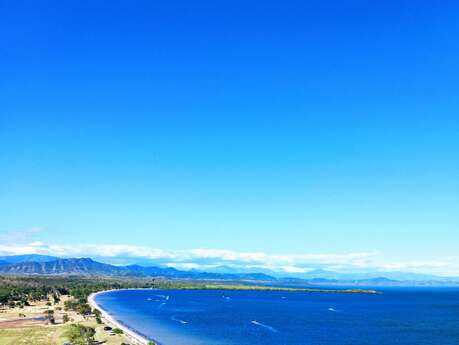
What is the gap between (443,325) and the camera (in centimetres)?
16975

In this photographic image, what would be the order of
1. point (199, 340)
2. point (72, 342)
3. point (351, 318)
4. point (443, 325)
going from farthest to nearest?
point (351, 318)
point (443, 325)
point (199, 340)
point (72, 342)

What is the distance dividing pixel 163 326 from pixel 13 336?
51.6 meters

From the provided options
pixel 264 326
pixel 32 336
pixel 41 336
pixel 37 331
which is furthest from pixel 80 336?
pixel 264 326

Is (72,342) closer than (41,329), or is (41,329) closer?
(72,342)

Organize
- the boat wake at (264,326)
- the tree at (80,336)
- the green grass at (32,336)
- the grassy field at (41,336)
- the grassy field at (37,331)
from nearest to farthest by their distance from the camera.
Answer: the tree at (80,336) < the green grass at (32,336) < the grassy field at (41,336) < the grassy field at (37,331) < the boat wake at (264,326)

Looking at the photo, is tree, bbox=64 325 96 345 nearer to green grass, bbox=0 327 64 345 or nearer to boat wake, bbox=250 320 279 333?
green grass, bbox=0 327 64 345

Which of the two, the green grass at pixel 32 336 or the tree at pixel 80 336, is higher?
the tree at pixel 80 336

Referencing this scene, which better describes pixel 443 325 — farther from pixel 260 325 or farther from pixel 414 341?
pixel 260 325

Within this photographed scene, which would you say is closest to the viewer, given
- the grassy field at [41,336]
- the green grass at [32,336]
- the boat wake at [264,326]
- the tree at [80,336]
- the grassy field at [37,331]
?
the tree at [80,336]

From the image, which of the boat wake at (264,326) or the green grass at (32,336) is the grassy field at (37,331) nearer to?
the green grass at (32,336)

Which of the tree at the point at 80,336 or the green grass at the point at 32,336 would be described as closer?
the tree at the point at 80,336

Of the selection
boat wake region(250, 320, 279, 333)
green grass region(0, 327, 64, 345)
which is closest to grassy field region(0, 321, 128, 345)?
green grass region(0, 327, 64, 345)

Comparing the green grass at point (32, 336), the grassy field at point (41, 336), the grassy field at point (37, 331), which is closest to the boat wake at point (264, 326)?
the grassy field at point (37, 331)

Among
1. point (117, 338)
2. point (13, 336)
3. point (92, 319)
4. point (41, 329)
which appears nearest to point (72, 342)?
point (117, 338)
